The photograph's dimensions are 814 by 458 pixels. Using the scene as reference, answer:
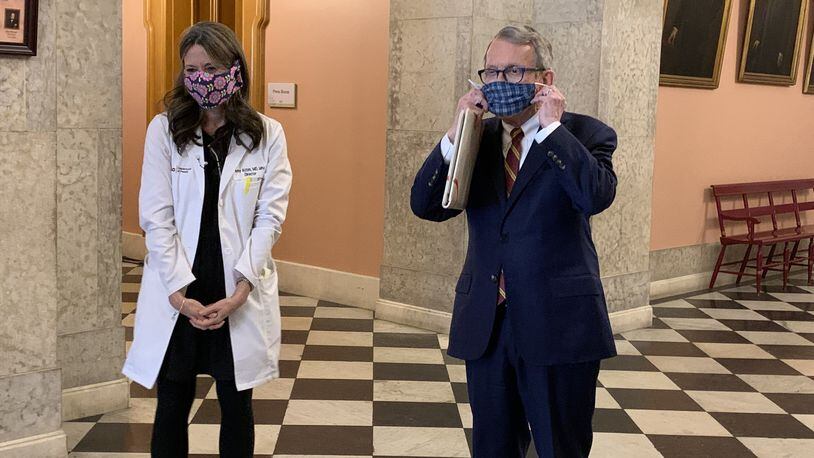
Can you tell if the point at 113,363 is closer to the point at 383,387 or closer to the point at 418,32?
the point at 383,387

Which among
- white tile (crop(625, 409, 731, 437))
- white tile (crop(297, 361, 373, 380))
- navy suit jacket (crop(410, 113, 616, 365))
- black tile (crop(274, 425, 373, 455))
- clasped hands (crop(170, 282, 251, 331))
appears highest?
navy suit jacket (crop(410, 113, 616, 365))

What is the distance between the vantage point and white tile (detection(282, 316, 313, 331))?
712 centimetres

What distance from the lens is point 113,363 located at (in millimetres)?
5000

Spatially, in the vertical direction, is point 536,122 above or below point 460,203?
above

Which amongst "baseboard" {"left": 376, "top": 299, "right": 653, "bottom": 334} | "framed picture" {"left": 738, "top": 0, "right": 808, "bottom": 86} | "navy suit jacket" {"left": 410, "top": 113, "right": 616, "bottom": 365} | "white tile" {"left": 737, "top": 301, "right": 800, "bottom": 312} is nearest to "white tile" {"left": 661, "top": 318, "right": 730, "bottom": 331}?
"baseboard" {"left": 376, "top": 299, "right": 653, "bottom": 334}

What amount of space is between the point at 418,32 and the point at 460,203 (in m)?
4.36

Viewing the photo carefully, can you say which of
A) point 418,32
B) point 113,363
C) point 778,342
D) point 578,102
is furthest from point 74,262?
point 778,342

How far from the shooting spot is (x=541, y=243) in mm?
2826

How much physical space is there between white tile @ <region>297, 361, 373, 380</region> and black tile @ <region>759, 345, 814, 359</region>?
280 cm

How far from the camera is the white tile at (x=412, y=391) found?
214 inches

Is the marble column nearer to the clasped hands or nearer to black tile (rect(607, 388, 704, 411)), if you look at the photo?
the clasped hands

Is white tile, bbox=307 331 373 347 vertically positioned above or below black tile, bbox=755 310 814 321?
below

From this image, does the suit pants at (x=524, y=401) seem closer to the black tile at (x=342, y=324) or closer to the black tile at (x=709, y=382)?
the black tile at (x=709, y=382)

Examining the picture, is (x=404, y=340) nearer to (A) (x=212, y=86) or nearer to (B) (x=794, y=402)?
(B) (x=794, y=402)
